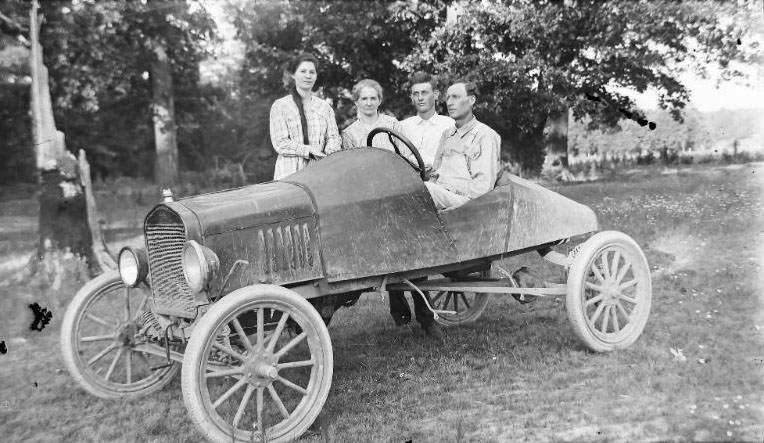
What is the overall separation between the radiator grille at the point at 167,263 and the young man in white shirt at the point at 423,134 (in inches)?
74.6

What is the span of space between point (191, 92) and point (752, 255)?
761 inches

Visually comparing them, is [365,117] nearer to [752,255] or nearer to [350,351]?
[350,351]

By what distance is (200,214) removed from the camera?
3.39 metres

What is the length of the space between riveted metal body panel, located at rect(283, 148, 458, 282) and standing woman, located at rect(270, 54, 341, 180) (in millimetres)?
932

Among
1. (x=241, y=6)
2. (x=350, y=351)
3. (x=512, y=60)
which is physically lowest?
(x=350, y=351)

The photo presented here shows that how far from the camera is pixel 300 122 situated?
4867mm

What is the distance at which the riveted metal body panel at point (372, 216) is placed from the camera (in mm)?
3674

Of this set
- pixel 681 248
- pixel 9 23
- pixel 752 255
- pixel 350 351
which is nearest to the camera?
pixel 350 351

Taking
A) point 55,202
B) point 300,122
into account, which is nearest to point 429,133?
point 300,122

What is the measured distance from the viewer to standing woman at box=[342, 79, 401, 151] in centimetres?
509

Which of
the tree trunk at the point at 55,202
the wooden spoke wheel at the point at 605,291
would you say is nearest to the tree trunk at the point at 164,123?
the tree trunk at the point at 55,202

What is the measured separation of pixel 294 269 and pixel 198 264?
0.59 metres

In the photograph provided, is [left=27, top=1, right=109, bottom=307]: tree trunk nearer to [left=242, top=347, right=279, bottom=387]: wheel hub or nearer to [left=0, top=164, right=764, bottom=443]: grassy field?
[left=0, top=164, right=764, bottom=443]: grassy field

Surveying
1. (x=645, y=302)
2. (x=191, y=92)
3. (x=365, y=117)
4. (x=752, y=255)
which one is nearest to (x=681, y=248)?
(x=752, y=255)
